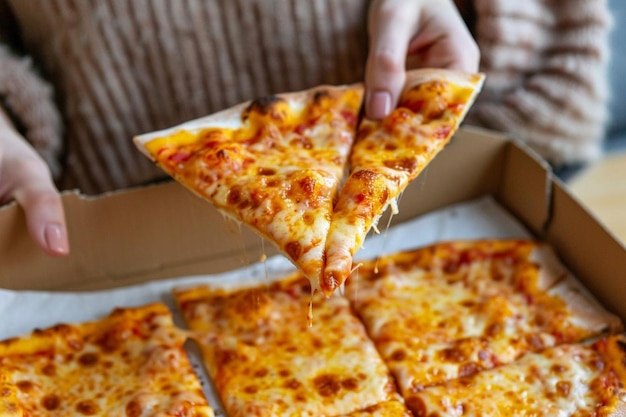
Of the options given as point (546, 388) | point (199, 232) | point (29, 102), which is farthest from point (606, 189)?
point (29, 102)

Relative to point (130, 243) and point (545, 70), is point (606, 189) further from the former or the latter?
point (130, 243)

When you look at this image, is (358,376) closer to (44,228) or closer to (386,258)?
(386,258)

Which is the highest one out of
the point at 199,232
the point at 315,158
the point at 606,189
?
the point at 315,158

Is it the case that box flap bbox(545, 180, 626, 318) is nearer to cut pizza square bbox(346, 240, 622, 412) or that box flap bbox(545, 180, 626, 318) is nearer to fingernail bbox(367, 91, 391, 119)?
cut pizza square bbox(346, 240, 622, 412)

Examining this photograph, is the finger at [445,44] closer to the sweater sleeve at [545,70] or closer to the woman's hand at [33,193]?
the sweater sleeve at [545,70]

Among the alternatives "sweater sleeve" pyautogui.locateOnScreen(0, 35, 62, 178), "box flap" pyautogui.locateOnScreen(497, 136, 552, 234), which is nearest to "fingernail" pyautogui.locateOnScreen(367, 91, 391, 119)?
"box flap" pyautogui.locateOnScreen(497, 136, 552, 234)

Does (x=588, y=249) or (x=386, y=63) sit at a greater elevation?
(x=386, y=63)
